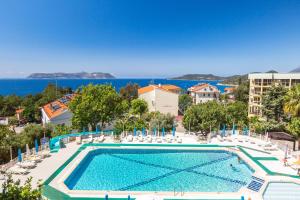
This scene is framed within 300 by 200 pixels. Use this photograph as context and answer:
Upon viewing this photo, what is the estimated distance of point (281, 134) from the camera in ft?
99.0

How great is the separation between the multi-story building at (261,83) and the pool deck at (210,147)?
16078mm

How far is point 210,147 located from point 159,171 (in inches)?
320

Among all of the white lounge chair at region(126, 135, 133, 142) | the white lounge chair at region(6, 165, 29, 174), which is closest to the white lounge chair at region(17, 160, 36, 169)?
the white lounge chair at region(6, 165, 29, 174)

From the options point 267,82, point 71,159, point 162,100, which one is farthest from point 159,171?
point 267,82

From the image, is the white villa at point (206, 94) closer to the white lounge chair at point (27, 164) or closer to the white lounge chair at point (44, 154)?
the white lounge chair at point (44, 154)

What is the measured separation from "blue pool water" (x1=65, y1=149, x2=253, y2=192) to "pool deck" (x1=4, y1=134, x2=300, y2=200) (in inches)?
44.2

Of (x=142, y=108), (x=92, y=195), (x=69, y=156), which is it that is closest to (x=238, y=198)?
(x=92, y=195)

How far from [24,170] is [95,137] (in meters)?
11.0

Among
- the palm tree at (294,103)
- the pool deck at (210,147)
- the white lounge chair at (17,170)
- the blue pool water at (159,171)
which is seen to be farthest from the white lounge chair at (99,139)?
the palm tree at (294,103)

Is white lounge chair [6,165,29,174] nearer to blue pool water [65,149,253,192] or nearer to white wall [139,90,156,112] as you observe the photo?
blue pool water [65,149,253,192]

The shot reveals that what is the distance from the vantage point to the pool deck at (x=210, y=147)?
1315 cm

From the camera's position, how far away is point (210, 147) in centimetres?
2398

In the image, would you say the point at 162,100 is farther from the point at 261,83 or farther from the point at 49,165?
the point at 49,165

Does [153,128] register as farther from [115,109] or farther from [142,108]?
[142,108]
